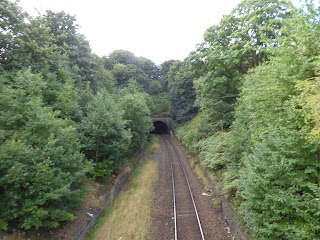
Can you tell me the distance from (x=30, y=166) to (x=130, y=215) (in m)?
6.13

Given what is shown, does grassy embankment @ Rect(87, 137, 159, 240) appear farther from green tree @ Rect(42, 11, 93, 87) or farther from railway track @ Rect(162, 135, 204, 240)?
green tree @ Rect(42, 11, 93, 87)

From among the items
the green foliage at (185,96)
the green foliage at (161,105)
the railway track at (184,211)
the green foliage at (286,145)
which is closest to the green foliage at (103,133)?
the railway track at (184,211)

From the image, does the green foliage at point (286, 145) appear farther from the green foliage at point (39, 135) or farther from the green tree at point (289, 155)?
the green foliage at point (39, 135)

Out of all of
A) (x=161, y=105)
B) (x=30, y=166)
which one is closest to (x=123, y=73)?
(x=161, y=105)

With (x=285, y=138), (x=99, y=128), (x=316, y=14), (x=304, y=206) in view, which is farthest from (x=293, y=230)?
(x=99, y=128)

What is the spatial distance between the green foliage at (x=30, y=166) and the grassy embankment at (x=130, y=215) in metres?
2.42

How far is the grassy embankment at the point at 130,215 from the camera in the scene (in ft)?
27.8

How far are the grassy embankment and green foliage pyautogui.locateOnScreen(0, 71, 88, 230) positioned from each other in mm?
2418

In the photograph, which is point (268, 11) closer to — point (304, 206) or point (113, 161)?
point (304, 206)

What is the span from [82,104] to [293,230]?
54.2 feet

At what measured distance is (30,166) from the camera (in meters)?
6.33

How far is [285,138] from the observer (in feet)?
17.9

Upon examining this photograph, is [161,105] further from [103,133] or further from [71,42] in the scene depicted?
[103,133]

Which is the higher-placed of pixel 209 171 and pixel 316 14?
pixel 316 14
